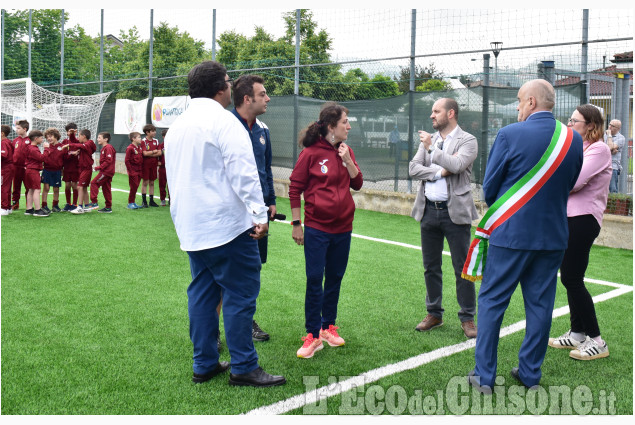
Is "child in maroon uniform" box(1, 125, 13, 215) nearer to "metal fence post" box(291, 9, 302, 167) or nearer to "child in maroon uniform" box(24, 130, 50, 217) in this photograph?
"child in maroon uniform" box(24, 130, 50, 217)

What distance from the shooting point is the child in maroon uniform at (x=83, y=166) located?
1191 cm

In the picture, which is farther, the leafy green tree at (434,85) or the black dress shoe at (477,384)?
the leafy green tree at (434,85)

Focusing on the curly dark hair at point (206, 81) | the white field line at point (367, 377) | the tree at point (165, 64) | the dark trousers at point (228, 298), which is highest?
the tree at point (165, 64)

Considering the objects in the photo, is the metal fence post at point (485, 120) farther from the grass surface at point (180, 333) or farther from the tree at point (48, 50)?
the tree at point (48, 50)

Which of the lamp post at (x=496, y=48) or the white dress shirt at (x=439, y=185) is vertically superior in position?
the lamp post at (x=496, y=48)

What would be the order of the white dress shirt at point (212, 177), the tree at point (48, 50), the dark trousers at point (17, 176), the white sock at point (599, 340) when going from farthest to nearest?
the tree at point (48, 50) < the dark trousers at point (17, 176) < the white sock at point (599, 340) < the white dress shirt at point (212, 177)

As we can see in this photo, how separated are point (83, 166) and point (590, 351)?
10560mm

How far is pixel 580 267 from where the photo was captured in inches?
169

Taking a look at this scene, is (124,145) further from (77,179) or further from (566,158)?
(566,158)

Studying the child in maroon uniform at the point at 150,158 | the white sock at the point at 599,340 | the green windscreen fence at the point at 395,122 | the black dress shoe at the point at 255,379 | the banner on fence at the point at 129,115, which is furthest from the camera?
the banner on fence at the point at 129,115

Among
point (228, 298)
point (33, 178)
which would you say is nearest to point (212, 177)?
point (228, 298)

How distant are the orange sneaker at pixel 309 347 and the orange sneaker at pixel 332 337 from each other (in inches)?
4.0

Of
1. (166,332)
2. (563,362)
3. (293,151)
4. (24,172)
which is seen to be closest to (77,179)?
(24,172)

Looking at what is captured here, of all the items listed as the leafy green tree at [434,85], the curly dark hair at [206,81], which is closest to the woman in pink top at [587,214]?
the curly dark hair at [206,81]
